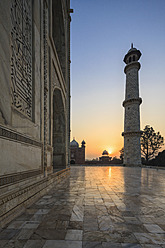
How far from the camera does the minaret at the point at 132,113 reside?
22.2 metres

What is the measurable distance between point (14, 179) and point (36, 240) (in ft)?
4.05

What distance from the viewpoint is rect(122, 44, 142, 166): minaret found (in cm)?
2222

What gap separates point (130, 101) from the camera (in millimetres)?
23031

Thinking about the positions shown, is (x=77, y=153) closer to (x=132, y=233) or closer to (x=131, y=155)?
(x=131, y=155)

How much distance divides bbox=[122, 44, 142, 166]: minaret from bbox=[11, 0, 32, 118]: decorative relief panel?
68.4 feet

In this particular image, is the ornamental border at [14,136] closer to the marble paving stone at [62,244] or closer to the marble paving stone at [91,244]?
the marble paving stone at [62,244]

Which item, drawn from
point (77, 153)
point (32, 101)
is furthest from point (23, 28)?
point (77, 153)

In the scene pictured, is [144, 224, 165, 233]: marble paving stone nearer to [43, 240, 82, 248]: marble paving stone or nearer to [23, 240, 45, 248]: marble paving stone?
[43, 240, 82, 248]: marble paving stone

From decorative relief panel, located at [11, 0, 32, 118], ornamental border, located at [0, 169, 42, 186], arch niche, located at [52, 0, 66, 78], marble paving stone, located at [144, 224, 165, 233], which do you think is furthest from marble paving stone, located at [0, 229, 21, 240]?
arch niche, located at [52, 0, 66, 78]

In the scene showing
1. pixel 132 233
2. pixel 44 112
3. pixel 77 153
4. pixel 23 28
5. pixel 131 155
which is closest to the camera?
pixel 132 233

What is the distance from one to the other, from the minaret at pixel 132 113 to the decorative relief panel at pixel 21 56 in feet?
68.4

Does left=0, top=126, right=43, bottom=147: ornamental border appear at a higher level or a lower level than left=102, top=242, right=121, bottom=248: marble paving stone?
higher

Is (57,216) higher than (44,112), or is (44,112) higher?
(44,112)

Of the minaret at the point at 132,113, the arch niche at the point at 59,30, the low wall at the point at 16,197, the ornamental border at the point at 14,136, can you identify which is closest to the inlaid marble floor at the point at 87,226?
the low wall at the point at 16,197
